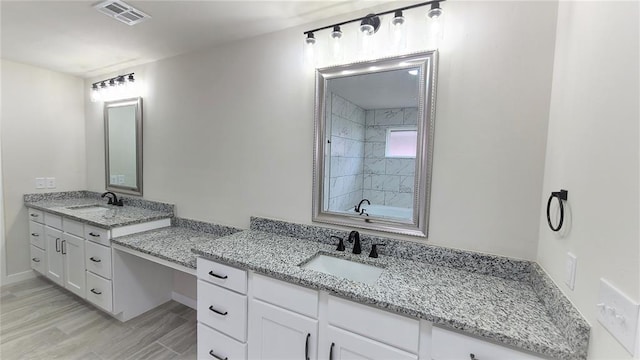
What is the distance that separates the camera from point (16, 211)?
3.01 m

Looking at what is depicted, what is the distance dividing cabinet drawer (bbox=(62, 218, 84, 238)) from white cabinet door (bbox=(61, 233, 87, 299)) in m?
0.04

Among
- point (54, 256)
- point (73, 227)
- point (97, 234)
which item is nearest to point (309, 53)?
point (97, 234)

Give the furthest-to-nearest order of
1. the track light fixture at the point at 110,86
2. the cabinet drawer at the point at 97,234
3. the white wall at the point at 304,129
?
the track light fixture at the point at 110,86
the cabinet drawer at the point at 97,234
the white wall at the point at 304,129

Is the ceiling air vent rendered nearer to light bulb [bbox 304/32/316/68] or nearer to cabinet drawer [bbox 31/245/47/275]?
light bulb [bbox 304/32/316/68]

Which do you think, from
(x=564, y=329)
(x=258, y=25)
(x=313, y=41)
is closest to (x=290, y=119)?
(x=313, y=41)

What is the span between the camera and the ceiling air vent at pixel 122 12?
67.5 inches

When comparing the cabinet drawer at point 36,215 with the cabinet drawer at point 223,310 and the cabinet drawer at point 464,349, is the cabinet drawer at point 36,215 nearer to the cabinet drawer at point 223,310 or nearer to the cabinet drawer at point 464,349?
the cabinet drawer at point 223,310

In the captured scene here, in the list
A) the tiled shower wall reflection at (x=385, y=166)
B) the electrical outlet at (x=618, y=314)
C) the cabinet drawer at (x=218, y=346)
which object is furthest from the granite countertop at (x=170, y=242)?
the electrical outlet at (x=618, y=314)

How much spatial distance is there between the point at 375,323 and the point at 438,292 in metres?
0.32

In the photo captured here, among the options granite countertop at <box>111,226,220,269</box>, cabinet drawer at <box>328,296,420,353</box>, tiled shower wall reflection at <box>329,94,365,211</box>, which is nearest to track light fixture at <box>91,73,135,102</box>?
granite countertop at <box>111,226,220,269</box>

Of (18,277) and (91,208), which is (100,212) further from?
(18,277)

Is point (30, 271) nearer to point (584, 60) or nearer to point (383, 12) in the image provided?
point (383, 12)

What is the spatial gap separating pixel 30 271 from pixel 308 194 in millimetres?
3589

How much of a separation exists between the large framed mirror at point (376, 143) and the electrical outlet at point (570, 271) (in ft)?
2.10
